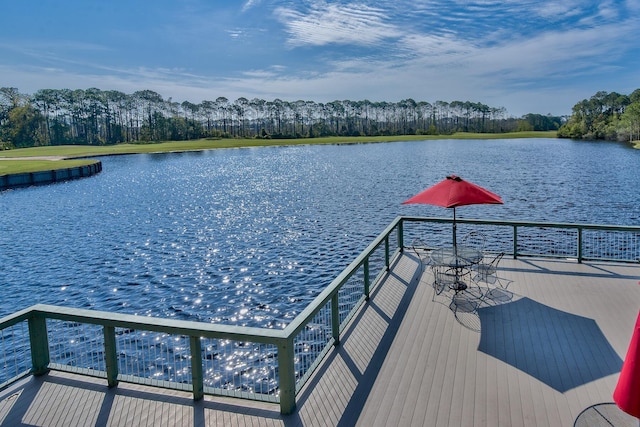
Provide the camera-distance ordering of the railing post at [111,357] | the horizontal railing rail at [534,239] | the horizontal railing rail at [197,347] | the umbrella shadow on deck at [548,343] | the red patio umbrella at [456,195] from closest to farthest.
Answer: the horizontal railing rail at [197,347] < the railing post at [111,357] < the umbrella shadow on deck at [548,343] < the red patio umbrella at [456,195] < the horizontal railing rail at [534,239]

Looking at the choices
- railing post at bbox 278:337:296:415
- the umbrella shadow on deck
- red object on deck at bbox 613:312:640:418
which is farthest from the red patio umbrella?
red object on deck at bbox 613:312:640:418

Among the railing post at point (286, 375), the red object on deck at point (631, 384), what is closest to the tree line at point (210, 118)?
the railing post at point (286, 375)

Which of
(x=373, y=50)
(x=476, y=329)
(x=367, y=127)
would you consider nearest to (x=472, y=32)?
(x=373, y=50)

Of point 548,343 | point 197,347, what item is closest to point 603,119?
point 548,343

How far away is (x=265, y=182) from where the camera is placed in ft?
141

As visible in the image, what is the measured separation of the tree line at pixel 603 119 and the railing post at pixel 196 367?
111 m

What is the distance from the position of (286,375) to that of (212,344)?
5.90 metres

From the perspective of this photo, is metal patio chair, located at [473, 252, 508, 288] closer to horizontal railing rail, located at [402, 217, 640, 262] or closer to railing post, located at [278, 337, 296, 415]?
railing post, located at [278, 337, 296, 415]

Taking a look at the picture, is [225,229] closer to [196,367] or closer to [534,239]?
[534,239]

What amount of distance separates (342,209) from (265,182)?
708 inches

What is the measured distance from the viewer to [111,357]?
545cm

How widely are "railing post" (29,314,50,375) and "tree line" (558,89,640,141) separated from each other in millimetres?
111388

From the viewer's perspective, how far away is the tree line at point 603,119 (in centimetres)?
9668

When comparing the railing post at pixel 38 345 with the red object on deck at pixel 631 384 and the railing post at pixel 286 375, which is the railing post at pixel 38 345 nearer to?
the railing post at pixel 286 375
